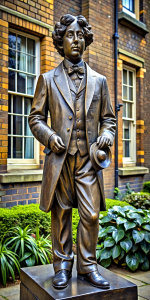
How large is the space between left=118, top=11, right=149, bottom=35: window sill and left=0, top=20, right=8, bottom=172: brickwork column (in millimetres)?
3854

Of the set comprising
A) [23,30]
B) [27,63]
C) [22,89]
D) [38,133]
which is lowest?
[38,133]

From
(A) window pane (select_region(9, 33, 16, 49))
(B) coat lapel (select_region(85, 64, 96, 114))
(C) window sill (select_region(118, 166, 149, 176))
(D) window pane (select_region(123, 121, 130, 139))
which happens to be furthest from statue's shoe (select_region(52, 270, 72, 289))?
(D) window pane (select_region(123, 121, 130, 139))

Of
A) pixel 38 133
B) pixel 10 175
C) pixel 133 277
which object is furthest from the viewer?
pixel 10 175

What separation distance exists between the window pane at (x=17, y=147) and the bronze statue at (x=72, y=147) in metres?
3.24

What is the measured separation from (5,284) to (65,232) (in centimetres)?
155

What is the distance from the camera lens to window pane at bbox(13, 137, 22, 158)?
5.92m

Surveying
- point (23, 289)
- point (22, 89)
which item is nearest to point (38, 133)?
point (23, 289)

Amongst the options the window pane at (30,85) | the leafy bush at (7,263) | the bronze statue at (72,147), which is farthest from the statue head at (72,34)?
the window pane at (30,85)

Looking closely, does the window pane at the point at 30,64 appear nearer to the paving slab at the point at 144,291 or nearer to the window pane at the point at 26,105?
the window pane at the point at 26,105

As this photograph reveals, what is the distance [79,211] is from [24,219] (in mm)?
2246

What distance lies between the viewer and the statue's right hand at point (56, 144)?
251cm

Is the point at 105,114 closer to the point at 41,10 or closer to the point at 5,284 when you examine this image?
the point at 5,284

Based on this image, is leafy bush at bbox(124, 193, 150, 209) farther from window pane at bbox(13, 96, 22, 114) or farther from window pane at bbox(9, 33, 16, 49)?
window pane at bbox(9, 33, 16, 49)

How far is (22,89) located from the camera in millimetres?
6066
